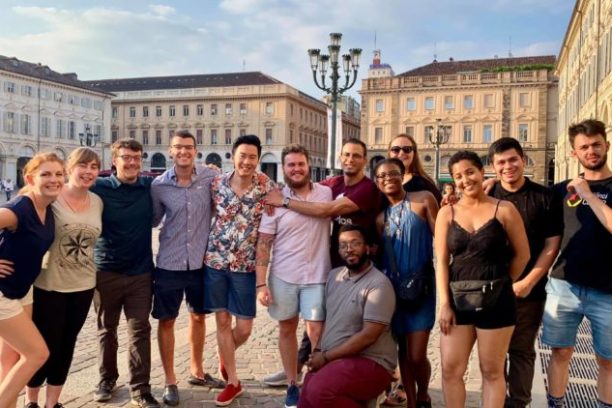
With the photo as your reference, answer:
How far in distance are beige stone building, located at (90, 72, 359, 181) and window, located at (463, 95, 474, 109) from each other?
20.5 m

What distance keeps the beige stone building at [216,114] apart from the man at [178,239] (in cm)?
6251

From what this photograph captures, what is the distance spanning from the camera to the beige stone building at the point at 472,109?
6012cm

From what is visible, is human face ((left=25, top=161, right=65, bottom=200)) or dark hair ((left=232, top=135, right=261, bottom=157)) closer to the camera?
human face ((left=25, top=161, right=65, bottom=200))

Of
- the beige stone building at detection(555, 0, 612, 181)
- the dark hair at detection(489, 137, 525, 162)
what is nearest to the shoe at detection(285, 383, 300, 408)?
the dark hair at detection(489, 137, 525, 162)

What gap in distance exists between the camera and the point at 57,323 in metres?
4.28

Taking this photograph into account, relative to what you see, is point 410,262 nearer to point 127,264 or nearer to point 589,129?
point 589,129

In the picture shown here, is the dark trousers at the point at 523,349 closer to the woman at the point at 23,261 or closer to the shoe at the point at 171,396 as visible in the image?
the shoe at the point at 171,396

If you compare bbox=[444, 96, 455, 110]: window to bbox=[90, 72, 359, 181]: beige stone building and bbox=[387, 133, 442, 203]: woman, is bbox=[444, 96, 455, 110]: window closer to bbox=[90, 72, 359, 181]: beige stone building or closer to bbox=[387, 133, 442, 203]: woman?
bbox=[90, 72, 359, 181]: beige stone building

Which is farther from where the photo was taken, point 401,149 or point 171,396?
point 401,149

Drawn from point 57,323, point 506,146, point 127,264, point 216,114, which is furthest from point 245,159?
point 216,114

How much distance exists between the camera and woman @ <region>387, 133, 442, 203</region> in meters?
4.83

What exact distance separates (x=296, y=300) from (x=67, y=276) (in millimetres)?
1857

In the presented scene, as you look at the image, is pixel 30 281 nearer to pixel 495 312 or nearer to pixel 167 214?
pixel 167 214

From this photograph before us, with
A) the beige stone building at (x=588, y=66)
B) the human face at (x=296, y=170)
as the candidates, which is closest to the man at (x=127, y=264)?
the human face at (x=296, y=170)
